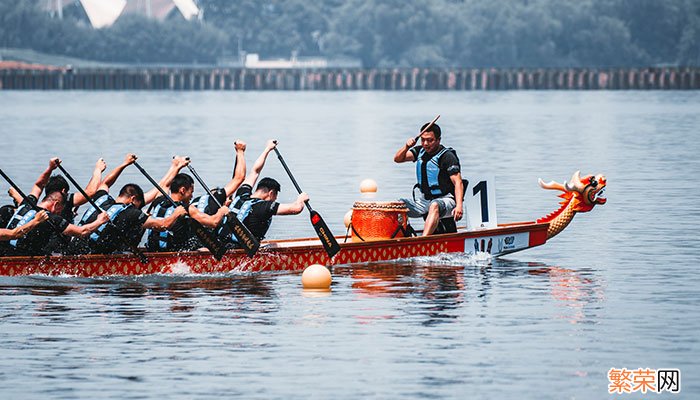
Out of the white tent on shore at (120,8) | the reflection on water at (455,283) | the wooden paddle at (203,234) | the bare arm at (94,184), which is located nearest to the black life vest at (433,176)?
the reflection on water at (455,283)

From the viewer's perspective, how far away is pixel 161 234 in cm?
2359

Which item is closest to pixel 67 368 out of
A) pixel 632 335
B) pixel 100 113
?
pixel 632 335

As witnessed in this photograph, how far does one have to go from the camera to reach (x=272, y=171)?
166 ft

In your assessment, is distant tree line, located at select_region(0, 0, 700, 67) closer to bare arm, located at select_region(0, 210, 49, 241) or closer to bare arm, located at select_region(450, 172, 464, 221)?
bare arm, located at select_region(450, 172, 464, 221)

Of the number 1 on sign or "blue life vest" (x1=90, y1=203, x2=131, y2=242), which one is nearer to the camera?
"blue life vest" (x1=90, y1=203, x2=131, y2=242)

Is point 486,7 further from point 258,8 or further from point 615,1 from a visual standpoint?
point 258,8

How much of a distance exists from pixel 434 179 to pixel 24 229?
6382mm

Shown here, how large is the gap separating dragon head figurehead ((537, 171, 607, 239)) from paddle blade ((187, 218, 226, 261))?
20.0 feet

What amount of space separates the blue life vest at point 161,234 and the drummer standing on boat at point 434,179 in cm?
374

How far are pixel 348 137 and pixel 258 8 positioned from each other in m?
122

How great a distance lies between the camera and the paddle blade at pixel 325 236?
79.7 feet

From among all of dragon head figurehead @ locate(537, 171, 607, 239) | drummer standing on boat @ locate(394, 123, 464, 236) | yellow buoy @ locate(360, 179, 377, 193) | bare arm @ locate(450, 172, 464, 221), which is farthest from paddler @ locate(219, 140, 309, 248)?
yellow buoy @ locate(360, 179, 377, 193)

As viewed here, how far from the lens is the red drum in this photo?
25453mm

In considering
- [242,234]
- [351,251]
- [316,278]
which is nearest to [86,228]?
[242,234]
